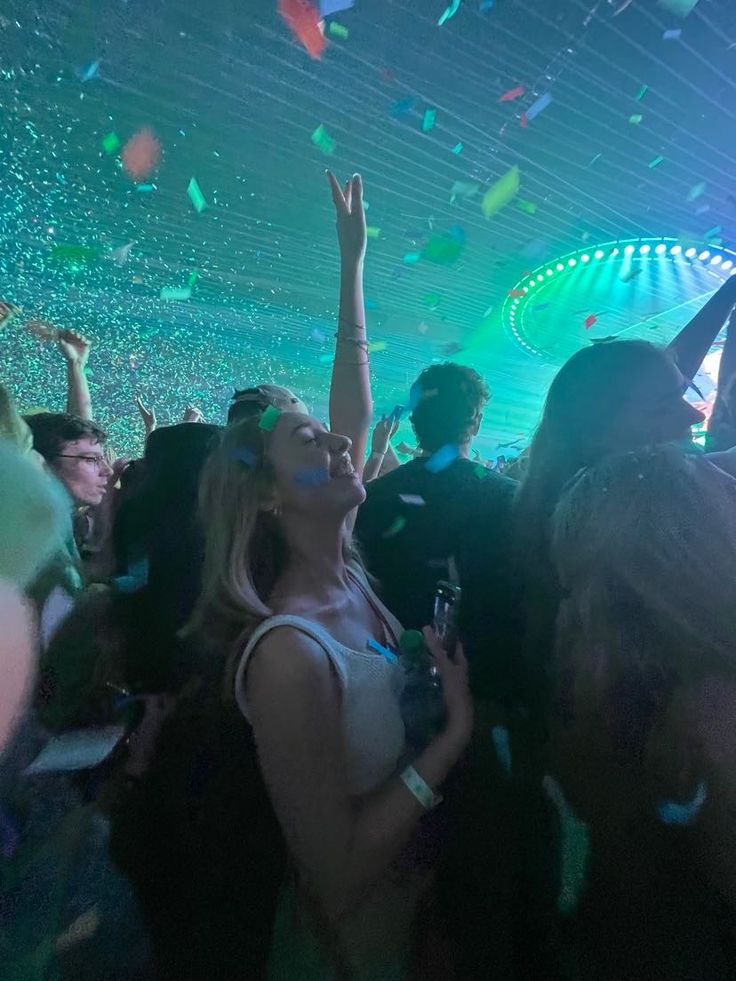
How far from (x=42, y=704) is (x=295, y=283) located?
4539 mm

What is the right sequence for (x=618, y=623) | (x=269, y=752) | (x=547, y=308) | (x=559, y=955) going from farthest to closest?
1. (x=547, y=308)
2. (x=559, y=955)
3. (x=618, y=623)
4. (x=269, y=752)

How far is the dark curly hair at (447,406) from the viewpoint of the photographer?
163 centimetres

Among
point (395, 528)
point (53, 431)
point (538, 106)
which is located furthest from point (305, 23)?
point (395, 528)

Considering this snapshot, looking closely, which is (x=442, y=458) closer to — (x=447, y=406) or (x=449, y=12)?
(x=447, y=406)

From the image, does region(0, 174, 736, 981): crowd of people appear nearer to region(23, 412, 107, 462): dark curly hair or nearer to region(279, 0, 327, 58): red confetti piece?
region(23, 412, 107, 462): dark curly hair

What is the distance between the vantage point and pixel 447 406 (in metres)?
1.65

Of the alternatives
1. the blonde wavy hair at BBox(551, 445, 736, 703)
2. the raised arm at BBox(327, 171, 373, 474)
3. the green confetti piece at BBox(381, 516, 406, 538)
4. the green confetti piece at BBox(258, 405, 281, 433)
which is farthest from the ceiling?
the blonde wavy hair at BBox(551, 445, 736, 703)

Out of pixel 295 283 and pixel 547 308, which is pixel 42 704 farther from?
pixel 547 308

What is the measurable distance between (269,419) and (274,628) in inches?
20.0

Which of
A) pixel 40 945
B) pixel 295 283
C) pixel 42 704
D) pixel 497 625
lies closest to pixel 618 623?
pixel 497 625

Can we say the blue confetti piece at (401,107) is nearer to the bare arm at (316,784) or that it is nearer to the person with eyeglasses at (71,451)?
the person with eyeglasses at (71,451)

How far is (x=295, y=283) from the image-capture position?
477cm

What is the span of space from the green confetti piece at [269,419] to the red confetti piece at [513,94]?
8.74 feet

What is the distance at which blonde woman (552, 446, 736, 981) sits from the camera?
794mm
